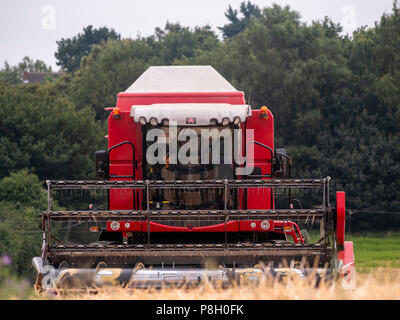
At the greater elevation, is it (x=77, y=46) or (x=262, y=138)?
(x=77, y=46)

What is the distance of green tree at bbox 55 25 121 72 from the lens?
11466cm

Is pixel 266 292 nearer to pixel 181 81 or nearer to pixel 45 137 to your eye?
pixel 181 81

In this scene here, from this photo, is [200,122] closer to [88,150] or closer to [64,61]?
[88,150]

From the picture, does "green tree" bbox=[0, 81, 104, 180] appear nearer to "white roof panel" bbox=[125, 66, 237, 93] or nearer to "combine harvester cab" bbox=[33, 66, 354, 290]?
"white roof panel" bbox=[125, 66, 237, 93]

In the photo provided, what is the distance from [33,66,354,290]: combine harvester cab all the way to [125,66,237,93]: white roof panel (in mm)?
28

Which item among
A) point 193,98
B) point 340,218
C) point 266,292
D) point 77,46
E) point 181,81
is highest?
point 77,46

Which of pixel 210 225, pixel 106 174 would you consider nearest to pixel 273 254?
pixel 210 225

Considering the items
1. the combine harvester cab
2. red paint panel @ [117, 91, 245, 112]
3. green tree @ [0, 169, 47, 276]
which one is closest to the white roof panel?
the combine harvester cab

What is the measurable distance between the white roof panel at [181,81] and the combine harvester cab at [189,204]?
3 cm

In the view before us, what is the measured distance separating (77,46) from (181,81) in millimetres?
104323

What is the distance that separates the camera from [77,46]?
4518 inches

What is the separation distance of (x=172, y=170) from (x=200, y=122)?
89 cm

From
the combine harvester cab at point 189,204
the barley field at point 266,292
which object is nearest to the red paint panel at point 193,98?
the combine harvester cab at point 189,204

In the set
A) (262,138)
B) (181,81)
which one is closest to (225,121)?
(262,138)
